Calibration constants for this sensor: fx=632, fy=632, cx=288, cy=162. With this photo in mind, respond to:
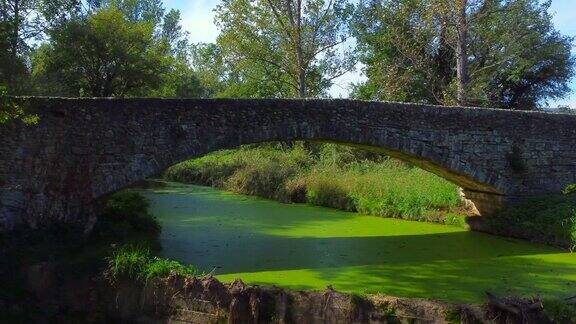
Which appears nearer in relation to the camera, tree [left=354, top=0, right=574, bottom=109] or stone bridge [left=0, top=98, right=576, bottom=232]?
stone bridge [left=0, top=98, right=576, bottom=232]

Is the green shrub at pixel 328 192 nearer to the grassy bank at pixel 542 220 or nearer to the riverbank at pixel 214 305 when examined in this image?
the grassy bank at pixel 542 220

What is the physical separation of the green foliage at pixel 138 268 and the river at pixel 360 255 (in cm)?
69

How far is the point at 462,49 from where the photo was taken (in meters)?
16.4

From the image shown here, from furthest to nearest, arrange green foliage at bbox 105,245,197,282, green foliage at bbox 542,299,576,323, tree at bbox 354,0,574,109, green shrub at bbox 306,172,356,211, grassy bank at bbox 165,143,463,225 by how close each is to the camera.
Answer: tree at bbox 354,0,574,109
green shrub at bbox 306,172,356,211
grassy bank at bbox 165,143,463,225
green foliage at bbox 105,245,197,282
green foliage at bbox 542,299,576,323

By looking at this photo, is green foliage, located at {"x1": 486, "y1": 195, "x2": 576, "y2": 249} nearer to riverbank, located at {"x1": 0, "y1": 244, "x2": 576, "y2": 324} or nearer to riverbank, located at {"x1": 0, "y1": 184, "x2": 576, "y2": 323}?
riverbank, located at {"x1": 0, "y1": 184, "x2": 576, "y2": 323}

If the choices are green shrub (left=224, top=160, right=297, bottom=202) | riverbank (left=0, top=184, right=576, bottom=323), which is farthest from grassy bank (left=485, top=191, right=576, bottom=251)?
green shrub (left=224, top=160, right=297, bottom=202)

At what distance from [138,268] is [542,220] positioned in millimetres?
7070

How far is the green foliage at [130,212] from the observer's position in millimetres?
10250

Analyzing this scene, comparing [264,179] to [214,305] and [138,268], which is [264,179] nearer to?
[138,268]

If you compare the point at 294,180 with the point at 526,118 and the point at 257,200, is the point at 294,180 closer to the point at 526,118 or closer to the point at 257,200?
the point at 257,200

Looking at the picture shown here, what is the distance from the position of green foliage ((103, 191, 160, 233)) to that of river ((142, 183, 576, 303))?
16.6 inches

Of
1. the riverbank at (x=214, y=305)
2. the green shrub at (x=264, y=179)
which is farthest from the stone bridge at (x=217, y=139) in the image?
the green shrub at (x=264, y=179)

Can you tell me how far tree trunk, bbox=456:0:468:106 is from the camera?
16016 millimetres

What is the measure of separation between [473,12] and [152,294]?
1252cm
